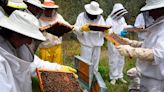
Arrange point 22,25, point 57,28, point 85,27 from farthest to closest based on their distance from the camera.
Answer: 1. point 85,27
2. point 57,28
3. point 22,25

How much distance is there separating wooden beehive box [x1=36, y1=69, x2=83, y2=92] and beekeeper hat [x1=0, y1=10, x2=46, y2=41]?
639 mm

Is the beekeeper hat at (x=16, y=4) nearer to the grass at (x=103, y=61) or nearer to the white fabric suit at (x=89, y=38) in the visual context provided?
the white fabric suit at (x=89, y=38)

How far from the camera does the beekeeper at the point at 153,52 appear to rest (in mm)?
3574

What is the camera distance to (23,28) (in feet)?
8.66

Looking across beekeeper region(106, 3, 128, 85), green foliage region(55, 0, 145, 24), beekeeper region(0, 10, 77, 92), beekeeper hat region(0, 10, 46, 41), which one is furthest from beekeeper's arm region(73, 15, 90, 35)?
green foliage region(55, 0, 145, 24)

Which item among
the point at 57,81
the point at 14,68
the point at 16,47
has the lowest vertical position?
the point at 57,81

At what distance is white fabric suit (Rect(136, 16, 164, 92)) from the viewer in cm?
356

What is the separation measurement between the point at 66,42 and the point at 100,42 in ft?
19.8

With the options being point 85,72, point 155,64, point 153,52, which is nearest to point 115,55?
point 85,72

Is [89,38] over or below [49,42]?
below

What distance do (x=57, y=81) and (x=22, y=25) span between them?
3.21ft

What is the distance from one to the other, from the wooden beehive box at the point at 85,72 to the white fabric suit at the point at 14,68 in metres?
0.80

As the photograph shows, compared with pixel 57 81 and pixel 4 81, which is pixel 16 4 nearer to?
pixel 57 81

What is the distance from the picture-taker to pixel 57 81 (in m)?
3.43
